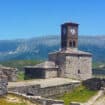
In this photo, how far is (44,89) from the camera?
56.2m

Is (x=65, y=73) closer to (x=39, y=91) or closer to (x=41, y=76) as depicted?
(x=41, y=76)

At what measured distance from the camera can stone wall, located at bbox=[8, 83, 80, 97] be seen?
164ft

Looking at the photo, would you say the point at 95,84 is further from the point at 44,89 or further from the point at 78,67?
the point at 78,67

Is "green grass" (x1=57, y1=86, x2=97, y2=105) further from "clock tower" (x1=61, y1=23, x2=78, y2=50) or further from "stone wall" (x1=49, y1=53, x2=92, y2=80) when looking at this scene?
"clock tower" (x1=61, y1=23, x2=78, y2=50)

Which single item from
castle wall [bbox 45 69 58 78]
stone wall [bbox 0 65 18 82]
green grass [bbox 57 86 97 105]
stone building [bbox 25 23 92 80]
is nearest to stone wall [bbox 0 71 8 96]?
stone wall [bbox 0 65 18 82]

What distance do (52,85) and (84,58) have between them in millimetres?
17532

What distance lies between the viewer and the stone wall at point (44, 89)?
50.0 metres

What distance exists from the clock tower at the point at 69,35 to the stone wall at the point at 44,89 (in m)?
14.4

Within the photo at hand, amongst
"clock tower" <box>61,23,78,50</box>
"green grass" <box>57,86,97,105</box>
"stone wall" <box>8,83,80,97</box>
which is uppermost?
"clock tower" <box>61,23,78,50</box>

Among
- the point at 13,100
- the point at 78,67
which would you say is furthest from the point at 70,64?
the point at 13,100

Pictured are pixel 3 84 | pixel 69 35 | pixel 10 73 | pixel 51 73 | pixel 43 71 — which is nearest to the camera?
pixel 3 84

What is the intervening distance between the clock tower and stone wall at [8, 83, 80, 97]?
566 inches

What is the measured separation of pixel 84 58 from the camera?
75438mm

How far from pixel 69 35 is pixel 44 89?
83.3 ft
